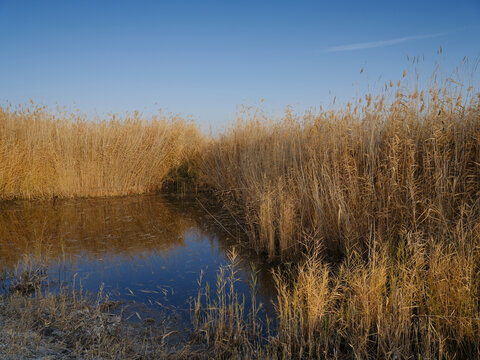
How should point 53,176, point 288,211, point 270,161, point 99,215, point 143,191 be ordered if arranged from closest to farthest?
point 288,211, point 270,161, point 99,215, point 53,176, point 143,191

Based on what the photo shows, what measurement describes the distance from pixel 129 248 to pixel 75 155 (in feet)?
16.6

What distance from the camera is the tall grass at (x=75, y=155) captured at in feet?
27.9

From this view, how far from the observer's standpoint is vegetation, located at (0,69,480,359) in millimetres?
2359

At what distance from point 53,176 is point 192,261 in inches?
245

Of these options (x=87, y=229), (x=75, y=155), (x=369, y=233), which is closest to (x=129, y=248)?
(x=87, y=229)

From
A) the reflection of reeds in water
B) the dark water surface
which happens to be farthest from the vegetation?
the reflection of reeds in water

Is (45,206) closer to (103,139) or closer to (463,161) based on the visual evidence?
(103,139)

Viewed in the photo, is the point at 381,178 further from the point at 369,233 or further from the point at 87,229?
the point at 87,229

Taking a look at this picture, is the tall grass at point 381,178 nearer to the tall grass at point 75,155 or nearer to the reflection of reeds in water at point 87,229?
the reflection of reeds in water at point 87,229

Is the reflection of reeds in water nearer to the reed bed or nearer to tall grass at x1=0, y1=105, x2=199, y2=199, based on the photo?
tall grass at x1=0, y1=105, x2=199, y2=199

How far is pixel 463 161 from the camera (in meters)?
3.31

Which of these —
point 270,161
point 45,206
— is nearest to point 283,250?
point 270,161

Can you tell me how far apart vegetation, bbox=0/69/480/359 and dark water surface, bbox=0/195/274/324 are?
618 millimetres

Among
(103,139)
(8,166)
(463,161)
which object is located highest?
(103,139)
